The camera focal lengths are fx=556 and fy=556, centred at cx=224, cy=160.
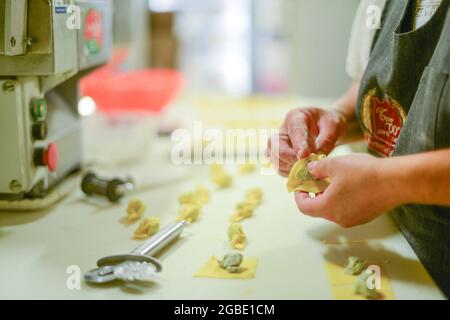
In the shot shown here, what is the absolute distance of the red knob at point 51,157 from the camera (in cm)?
77

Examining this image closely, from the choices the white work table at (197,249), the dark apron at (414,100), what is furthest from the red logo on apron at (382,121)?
the white work table at (197,249)

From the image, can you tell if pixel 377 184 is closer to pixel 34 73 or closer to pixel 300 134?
pixel 300 134

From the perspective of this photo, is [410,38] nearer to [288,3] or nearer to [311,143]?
[311,143]

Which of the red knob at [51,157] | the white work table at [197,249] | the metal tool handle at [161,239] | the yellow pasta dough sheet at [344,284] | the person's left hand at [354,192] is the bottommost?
the white work table at [197,249]

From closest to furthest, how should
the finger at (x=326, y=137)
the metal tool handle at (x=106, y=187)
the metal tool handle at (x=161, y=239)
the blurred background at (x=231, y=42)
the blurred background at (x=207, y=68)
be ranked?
the metal tool handle at (x=161, y=239) < the finger at (x=326, y=137) < the metal tool handle at (x=106, y=187) < the blurred background at (x=207, y=68) < the blurred background at (x=231, y=42)

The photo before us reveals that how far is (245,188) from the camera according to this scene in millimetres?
916

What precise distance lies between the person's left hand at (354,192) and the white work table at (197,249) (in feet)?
0.25

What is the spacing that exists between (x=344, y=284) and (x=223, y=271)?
127 mm

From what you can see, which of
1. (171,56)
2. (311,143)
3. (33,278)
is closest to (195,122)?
(311,143)

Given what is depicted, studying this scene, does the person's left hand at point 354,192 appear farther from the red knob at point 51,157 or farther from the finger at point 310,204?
the red knob at point 51,157

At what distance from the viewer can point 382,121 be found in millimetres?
712

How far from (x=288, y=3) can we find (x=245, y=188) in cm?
134

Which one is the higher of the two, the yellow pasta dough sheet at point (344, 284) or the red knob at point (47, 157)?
the red knob at point (47, 157)

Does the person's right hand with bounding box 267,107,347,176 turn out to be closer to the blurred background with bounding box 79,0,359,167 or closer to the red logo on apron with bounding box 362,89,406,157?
the red logo on apron with bounding box 362,89,406,157
